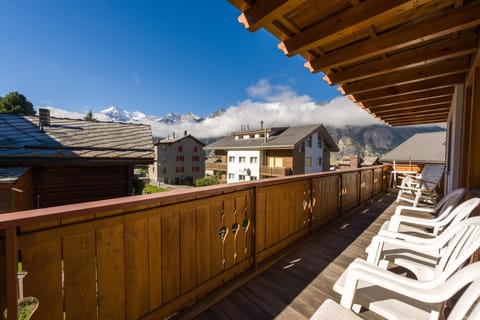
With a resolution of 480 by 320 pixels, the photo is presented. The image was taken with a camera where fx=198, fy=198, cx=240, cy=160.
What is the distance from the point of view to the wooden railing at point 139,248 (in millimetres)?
931

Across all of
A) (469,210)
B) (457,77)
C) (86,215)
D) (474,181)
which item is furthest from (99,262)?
(457,77)

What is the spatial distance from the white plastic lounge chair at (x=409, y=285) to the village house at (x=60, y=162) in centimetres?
607

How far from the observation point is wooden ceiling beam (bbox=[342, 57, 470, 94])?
2.56 m

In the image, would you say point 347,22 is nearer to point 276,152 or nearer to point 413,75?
point 413,75

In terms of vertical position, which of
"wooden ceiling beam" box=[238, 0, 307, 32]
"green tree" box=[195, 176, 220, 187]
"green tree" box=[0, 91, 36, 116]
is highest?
"green tree" box=[0, 91, 36, 116]

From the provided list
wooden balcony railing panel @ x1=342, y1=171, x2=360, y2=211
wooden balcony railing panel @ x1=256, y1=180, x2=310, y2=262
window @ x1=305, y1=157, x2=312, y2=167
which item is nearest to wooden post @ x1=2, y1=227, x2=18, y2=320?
wooden balcony railing panel @ x1=256, y1=180, x2=310, y2=262

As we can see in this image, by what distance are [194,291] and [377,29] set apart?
9.89ft

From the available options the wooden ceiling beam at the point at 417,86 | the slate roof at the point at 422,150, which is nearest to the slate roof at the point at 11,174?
the wooden ceiling beam at the point at 417,86

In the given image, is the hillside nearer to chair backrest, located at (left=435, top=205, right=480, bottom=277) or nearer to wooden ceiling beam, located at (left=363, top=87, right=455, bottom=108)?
wooden ceiling beam, located at (left=363, top=87, right=455, bottom=108)

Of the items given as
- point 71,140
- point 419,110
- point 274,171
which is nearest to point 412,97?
point 419,110

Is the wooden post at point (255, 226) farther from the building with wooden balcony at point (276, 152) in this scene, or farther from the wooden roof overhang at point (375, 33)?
the building with wooden balcony at point (276, 152)

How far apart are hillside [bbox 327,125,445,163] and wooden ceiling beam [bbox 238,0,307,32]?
252 feet

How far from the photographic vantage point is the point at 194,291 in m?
1.64

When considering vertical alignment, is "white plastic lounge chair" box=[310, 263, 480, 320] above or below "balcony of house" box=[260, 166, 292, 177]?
above
